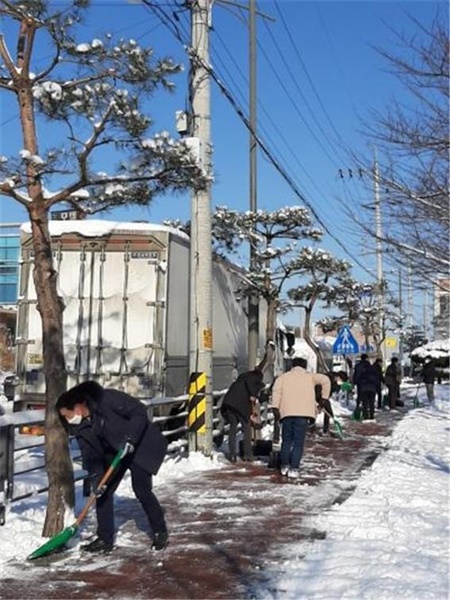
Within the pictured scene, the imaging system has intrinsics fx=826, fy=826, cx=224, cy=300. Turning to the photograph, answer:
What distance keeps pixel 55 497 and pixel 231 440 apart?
5.78m

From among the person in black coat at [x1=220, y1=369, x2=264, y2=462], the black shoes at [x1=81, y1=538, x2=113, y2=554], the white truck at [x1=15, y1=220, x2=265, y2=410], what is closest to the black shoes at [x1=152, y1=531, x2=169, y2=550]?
the black shoes at [x1=81, y1=538, x2=113, y2=554]

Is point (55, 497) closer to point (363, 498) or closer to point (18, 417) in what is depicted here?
point (18, 417)

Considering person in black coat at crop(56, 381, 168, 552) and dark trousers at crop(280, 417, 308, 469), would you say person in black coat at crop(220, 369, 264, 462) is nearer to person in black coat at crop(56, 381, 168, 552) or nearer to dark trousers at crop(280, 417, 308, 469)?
dark trousers at crop(280, 417, 308, 469)

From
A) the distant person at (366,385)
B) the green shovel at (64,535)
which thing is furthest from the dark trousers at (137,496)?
the distant person at (366,385)

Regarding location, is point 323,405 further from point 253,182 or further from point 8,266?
point 8,266

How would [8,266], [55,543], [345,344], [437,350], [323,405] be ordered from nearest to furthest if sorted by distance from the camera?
[55,543] < [323,405] < [345,344] < [437,350] < [8,266]

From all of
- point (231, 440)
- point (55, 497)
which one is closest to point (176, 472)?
point (231, 440)

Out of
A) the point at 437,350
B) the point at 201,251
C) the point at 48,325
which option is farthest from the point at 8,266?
the point at 48,325

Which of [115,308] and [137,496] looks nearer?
[137,496]

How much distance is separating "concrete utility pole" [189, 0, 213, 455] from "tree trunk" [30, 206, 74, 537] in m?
5.31

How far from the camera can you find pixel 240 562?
670 centimetres

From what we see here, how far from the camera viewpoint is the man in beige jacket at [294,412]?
11.3 metres

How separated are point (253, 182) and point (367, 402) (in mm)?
7287

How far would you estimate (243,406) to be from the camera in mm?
12625
